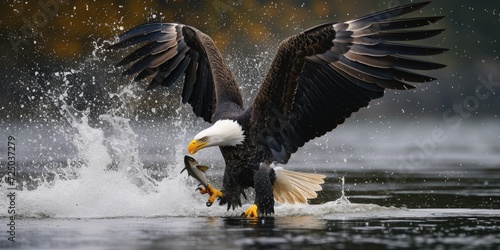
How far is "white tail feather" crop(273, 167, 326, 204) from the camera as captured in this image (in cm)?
1141

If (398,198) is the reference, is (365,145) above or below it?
above

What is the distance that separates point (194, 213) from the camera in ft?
34.7

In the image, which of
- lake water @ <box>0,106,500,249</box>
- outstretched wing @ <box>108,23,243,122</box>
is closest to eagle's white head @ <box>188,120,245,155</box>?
lake water @ <box>0,106,500,249</box>

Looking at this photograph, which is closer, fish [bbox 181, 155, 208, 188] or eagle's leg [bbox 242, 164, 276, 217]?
fish [bbox 181, 155, 208, 188]

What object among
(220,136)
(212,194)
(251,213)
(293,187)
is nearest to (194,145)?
(220,136)

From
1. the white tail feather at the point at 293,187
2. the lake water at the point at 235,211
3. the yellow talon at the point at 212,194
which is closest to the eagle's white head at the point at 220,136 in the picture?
the yellow talon at the point at 212,194

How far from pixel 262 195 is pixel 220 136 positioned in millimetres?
629

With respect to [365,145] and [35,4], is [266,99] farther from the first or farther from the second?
[35,4]

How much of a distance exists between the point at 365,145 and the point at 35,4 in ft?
34.0

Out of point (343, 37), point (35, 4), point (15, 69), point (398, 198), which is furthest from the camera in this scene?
point (35, 4)

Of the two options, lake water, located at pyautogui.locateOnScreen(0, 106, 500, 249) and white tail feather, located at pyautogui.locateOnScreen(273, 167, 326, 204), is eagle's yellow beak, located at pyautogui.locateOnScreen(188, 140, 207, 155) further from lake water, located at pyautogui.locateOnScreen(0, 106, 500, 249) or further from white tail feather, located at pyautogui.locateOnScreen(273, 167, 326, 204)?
white tail feather, located at pyautogui.locateOnScreen(273, 167, 326, 204)

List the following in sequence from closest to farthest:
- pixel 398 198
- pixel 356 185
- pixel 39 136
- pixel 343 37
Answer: pixel 343 37
pixel 398 198
pixel 356 185
pixel 39 136

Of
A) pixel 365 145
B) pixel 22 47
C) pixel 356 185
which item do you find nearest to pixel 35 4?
pixel 22 47

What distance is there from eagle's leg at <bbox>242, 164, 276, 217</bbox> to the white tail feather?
72 cm
